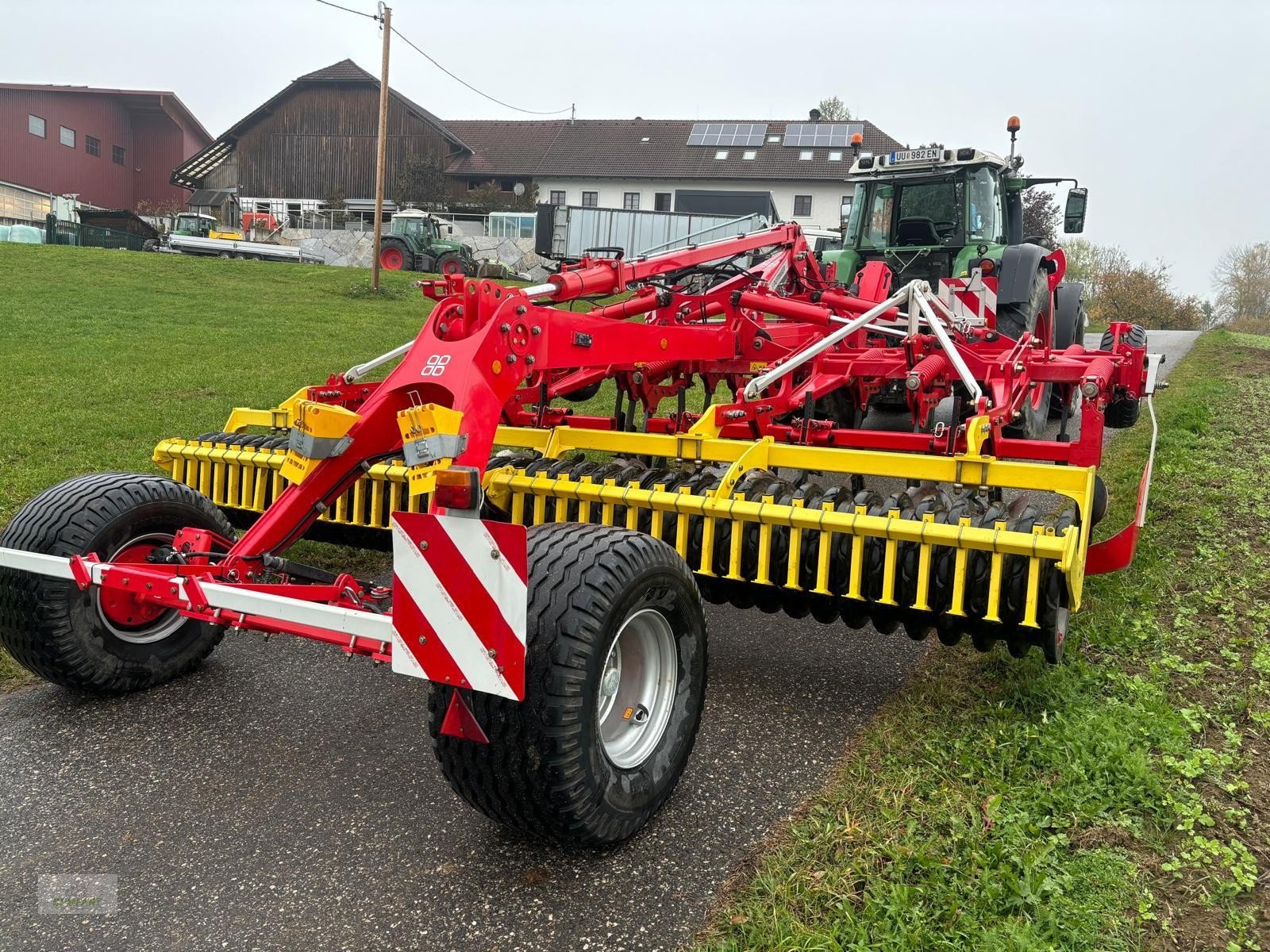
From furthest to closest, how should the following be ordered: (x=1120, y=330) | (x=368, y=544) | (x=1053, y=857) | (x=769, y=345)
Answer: (x=1120, y=330) → (x=769, y=345) → (x=368, y=544) → (x=1053, y=857)

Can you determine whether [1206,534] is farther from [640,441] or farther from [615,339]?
[615,339]

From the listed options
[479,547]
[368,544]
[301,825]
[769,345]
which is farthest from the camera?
[769,345]

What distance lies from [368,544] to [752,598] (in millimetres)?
2064

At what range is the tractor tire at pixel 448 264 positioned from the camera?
28.5 metres

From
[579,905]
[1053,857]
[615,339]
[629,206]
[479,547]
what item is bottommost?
[579,905]

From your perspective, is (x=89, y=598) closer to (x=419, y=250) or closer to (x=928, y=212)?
(x=928, y=212)

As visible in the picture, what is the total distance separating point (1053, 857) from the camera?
2.64 m

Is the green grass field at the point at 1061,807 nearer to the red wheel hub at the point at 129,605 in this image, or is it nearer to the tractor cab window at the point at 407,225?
the red wheel hub at the point at 129,605

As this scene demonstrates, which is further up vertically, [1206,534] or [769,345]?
[769,345]

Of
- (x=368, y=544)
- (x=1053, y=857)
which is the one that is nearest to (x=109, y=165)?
(x=368, y=544)

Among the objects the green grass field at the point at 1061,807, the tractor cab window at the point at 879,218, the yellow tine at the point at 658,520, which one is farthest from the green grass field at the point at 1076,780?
the tractor cab window at the point at 879,218

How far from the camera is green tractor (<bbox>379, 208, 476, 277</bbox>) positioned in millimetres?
28906

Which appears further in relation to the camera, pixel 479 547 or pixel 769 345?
pixel 769 345

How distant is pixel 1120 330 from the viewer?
6.48 meters
